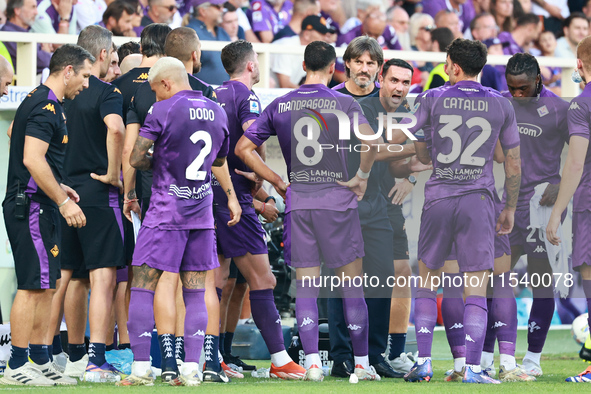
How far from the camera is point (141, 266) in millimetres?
5391

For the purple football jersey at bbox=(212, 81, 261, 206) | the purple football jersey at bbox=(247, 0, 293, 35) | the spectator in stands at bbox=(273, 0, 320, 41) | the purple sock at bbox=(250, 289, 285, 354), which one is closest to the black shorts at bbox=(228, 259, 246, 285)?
the purple sock at bbox=(250, 289, 285, 354)

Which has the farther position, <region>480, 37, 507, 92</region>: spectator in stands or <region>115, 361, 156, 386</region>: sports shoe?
<region>480, 37, 507, 92</region>: spectator in stands

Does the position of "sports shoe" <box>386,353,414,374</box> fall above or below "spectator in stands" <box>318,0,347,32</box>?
below

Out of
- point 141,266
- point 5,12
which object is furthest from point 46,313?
point 5,12

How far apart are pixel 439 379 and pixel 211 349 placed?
1.67 m

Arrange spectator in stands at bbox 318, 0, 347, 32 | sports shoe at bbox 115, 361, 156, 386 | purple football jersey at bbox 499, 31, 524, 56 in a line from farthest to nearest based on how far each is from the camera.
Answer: purple football jersey at bbox 499, 31, 524, 56, spectator in stands at bbox 318, 0, 347, 32, sports shoe at bbox 115, 361, 156, 386

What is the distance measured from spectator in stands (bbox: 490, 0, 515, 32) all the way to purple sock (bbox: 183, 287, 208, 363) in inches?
405

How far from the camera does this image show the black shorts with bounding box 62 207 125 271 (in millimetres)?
6016

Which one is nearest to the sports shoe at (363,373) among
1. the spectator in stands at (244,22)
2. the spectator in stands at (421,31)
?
the spectator in stands at (244,22)

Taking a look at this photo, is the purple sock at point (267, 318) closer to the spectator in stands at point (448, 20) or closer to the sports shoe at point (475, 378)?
the sports shoe at point (475, 378)

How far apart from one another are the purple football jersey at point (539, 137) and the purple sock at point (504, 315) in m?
0.63

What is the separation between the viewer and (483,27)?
13.5 m

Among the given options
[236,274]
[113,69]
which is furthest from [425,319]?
[113,69]

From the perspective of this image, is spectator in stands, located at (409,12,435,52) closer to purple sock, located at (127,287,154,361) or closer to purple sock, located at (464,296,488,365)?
purple sock, located at (464,296,488,365)
